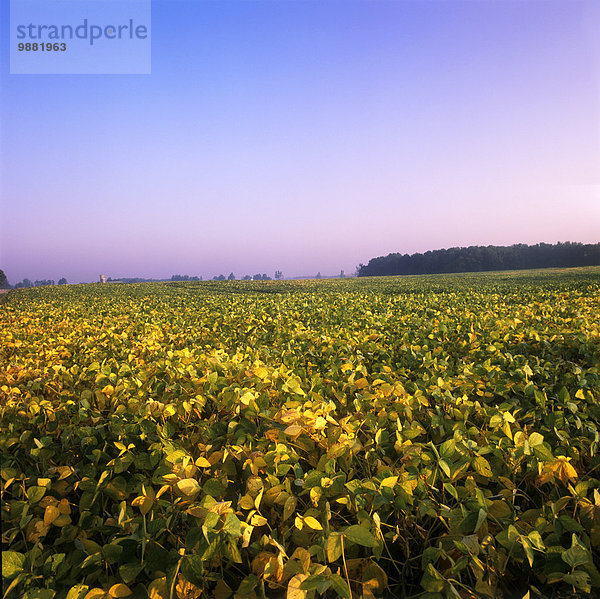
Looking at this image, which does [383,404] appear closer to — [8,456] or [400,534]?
[400,534]

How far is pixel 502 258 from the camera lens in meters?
87.8

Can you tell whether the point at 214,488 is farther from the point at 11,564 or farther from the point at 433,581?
the point at 433,581

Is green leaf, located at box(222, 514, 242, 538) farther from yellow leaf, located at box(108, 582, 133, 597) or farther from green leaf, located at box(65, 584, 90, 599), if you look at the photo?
green leaf, located at box(65, 584, 90, 599)

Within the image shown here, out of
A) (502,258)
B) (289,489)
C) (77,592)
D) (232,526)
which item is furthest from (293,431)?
(502,258)

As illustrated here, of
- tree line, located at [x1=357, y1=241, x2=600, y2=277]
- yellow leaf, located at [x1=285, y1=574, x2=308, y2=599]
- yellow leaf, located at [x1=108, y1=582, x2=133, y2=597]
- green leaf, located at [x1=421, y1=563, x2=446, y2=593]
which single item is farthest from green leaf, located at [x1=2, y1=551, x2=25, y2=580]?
tree line, located at [x1=357, y1=241, x2=600, y2=277]

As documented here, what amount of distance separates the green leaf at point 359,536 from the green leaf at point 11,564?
1.28 metres

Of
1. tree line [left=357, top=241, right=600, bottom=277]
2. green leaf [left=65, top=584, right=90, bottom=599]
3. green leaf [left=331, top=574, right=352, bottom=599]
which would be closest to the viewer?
green leaf [left=331, top=574, right=352, bottom=599]

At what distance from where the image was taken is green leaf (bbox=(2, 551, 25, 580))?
1310mm

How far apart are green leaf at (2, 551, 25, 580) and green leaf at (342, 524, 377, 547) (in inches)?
50.5

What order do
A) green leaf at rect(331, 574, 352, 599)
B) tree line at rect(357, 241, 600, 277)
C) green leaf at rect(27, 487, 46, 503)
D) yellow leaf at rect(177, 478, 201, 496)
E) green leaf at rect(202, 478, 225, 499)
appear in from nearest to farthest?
1. green leaf at rect(331, 574, 352, 599)
2. yellow leaf at rect(177, 478, 201, 496)
3. green leaf at rect(202, 478, 225, 499)
4. green leaf at rect(27, 487, 46, 503)
5. tree line at rect(357, 241, 600, 277)

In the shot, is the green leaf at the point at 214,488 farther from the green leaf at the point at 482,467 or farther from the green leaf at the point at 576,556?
the green leaf at the point at 576,556

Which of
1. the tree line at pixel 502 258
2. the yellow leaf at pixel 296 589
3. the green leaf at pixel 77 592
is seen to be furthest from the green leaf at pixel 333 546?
the tree line at pixel 502 258

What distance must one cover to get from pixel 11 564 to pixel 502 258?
102404mm

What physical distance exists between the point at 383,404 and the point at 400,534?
911mm
